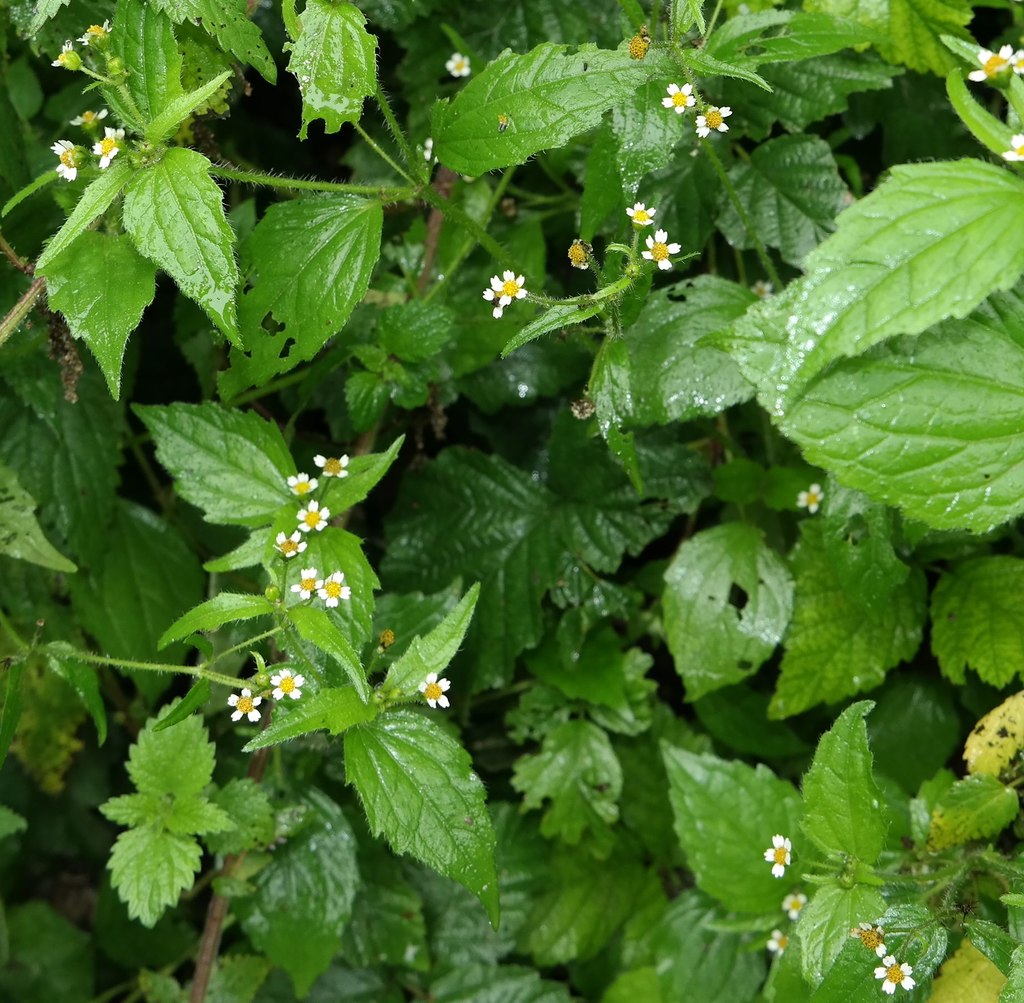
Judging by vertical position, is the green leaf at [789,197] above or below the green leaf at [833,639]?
above

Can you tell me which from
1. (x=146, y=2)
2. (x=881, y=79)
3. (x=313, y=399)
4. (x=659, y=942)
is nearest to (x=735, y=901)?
(x=659, y=942)

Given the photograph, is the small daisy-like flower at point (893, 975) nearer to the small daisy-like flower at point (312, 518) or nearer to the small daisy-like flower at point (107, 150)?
the small daisy-like flower at point (312, 518)

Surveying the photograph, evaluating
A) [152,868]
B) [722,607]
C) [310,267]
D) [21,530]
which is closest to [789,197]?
[722,607]

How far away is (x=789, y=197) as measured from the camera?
222 cm

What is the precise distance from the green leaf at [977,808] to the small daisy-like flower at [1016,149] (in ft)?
3.62

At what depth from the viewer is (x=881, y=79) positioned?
82.7 inches

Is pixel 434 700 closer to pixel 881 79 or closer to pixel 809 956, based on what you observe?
pixel 809 956

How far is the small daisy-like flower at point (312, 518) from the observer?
1.84 metres

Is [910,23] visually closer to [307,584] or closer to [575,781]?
[307,584]

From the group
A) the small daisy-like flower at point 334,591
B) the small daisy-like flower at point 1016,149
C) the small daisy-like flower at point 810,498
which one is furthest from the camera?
the small daisy-like flower at point 810,498

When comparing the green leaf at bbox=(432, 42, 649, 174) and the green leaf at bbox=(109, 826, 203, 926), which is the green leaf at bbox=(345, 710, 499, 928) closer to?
the green leaf at bbox=(109, 826, 203, 926)

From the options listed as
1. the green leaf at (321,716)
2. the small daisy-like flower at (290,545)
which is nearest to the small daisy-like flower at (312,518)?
the small daisy-like flower at (290,545)

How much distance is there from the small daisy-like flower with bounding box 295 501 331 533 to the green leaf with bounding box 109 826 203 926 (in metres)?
0.64

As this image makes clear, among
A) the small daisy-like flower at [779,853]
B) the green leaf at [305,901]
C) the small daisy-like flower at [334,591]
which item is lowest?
the green leaf at [305,901]
